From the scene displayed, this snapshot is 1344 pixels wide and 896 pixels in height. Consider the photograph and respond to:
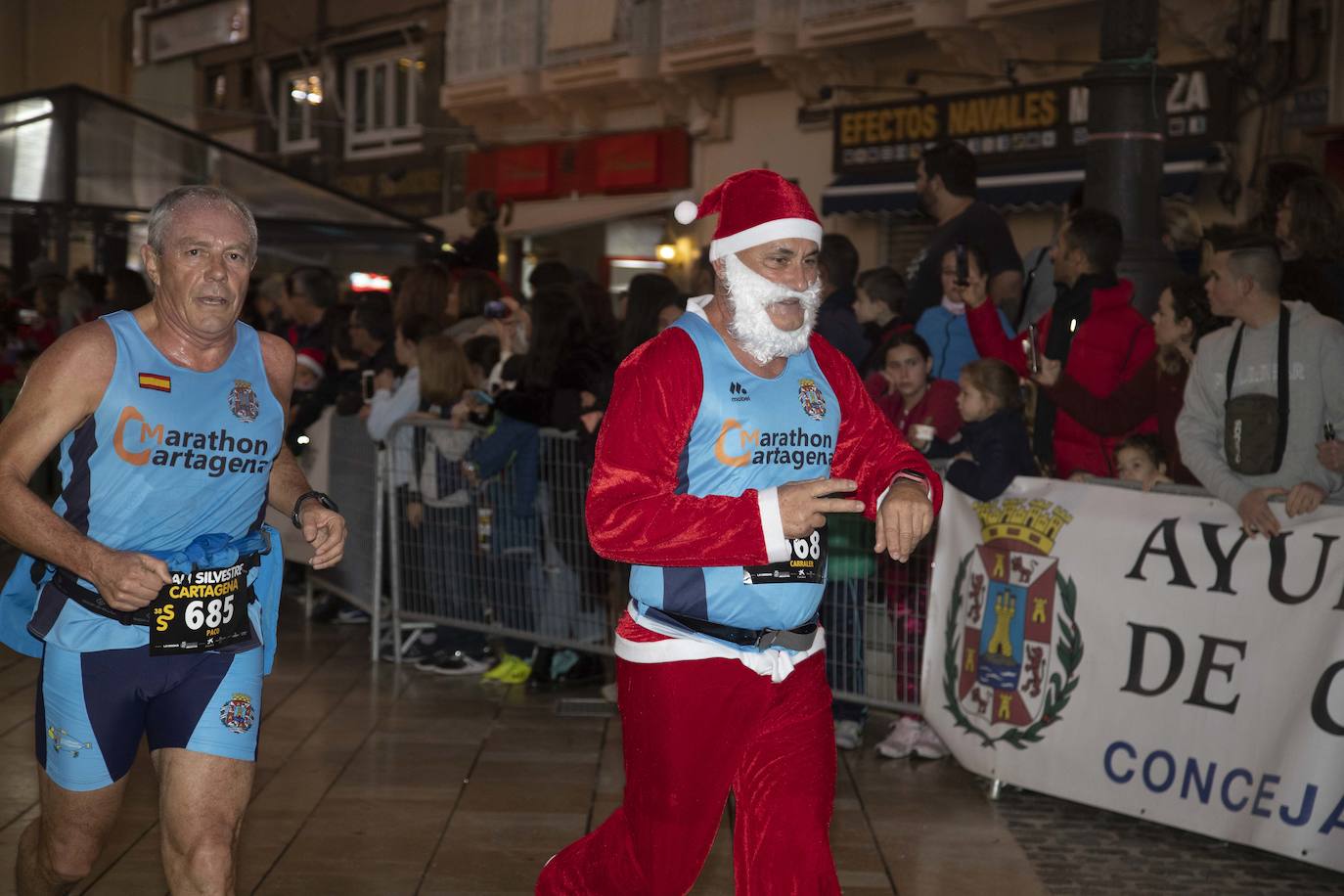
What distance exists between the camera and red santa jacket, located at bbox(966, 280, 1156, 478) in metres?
6.85

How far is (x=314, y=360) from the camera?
1096 centimetres

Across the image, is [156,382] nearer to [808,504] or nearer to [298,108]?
[808,504]

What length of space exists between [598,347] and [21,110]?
11.2 meters

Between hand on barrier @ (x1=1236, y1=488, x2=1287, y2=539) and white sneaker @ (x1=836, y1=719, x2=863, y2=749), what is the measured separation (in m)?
2.19

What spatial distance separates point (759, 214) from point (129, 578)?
5.68 feet

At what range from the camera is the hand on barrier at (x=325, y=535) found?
156 inches

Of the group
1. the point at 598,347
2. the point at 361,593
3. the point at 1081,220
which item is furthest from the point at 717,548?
the point at 361,593

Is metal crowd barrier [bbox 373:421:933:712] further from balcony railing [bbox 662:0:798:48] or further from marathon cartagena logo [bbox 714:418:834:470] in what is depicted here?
balcony railing [bbox 662:0:798:48]

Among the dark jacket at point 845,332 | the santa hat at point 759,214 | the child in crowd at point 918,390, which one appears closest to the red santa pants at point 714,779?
the santa hat at point 759,214

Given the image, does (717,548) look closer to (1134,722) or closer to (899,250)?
(1134,722)

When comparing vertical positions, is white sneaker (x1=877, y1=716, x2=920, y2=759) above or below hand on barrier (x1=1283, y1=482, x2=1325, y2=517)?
below

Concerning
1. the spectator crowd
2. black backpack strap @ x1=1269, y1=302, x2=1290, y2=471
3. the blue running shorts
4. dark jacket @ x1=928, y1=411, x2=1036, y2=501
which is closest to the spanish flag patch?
the blue running shorts

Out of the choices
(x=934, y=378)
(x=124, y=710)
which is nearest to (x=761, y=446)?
(x=124, y=710)

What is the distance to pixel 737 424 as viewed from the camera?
3.85 meters
